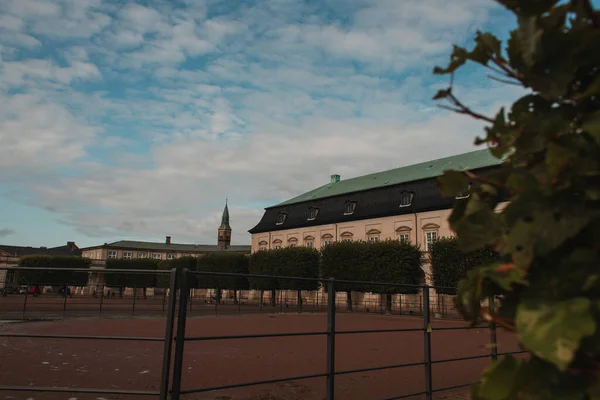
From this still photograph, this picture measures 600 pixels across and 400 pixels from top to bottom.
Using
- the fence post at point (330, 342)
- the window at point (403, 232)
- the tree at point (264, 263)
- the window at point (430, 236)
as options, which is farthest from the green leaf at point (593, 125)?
the tree at point (264, 263)

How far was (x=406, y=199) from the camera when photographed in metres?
45.4

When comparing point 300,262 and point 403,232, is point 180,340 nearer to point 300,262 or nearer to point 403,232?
point 403,232

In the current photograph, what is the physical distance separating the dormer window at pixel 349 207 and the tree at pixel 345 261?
6373 mm

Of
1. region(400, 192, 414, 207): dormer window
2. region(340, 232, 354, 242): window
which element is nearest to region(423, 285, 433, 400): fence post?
region(400, 192, 414, 207): dormer window

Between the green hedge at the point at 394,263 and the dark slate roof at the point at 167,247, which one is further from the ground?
the dark slate roof at the point at 167,247

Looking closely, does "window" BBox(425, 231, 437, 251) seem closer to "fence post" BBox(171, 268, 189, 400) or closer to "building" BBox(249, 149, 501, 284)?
"building" BBox(249, 149, 501, 284)

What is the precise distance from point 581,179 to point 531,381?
519mm

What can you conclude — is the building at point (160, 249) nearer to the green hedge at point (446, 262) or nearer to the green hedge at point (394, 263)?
the green hedge at point (394, 263)

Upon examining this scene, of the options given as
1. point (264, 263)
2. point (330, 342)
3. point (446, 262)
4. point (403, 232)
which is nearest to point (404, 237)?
point (403, 232)

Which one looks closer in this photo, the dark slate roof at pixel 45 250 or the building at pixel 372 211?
the building at pixel 372 211

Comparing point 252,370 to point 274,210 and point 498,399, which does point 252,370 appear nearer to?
point 498,399

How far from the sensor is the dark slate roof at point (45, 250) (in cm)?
10804

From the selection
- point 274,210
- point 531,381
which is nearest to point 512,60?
point 531,381

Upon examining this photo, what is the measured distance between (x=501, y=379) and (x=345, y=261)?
4351cm
